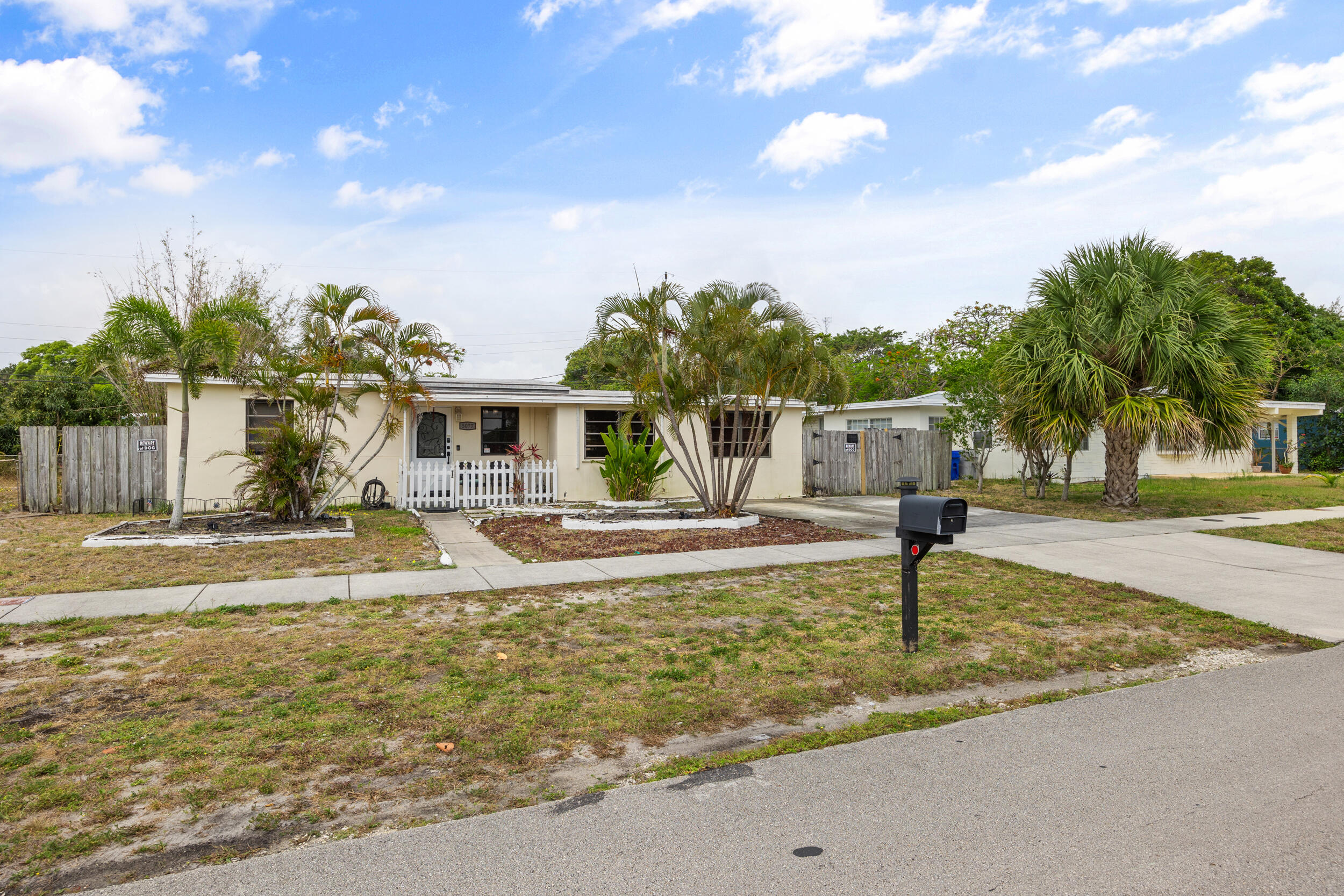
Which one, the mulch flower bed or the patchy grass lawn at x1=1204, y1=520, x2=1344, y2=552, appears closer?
the patchy grass lawn at x1=1204, y1=520, x2=1344, y2=552

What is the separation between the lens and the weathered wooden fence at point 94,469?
14586 millimetres

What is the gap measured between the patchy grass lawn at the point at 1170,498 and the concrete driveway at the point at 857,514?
1.12 meters

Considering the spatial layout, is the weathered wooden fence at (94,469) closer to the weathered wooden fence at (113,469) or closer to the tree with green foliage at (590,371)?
the weathered wooden fence at (113,469)

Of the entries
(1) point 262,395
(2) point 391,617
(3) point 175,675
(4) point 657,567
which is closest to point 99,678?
(3) point 175,675

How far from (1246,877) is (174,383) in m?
16.1

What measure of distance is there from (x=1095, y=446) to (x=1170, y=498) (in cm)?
756

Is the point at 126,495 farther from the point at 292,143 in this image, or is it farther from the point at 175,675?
the point at 175,675

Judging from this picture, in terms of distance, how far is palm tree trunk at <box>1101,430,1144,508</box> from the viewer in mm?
15414

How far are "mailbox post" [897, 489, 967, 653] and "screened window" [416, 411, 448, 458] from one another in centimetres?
1305

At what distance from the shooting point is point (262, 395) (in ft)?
47.5

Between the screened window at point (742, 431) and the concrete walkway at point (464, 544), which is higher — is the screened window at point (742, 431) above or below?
above

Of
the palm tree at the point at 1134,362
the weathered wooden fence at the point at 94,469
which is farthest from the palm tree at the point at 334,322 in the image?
the palm tree at the point at 1134,362

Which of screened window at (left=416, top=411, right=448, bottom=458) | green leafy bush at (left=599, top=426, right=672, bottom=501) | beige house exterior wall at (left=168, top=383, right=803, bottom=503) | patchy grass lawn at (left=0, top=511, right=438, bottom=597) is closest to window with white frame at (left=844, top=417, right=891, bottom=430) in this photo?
beige house exterior wall at (left=168, top=383, right=803, bottom=503)

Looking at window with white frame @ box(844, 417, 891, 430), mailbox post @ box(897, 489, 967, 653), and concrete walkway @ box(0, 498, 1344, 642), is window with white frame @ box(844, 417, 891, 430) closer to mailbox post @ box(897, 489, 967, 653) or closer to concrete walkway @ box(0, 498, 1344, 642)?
concrete walkway @ box(0, 498, 1344, 642)
